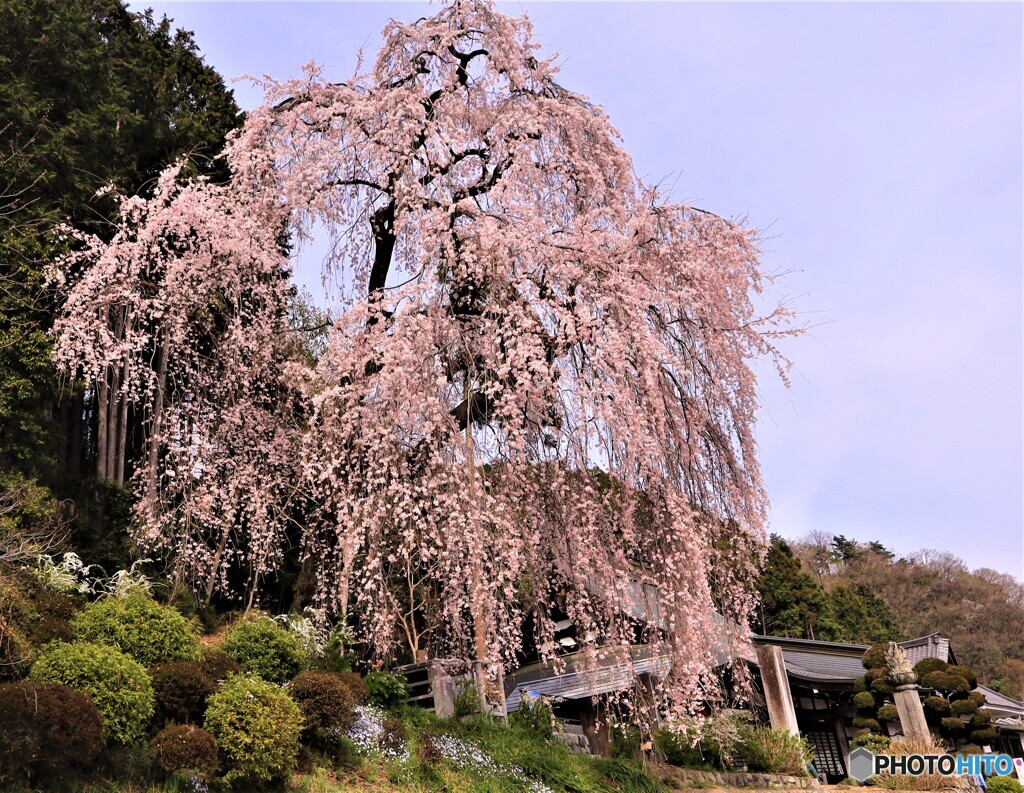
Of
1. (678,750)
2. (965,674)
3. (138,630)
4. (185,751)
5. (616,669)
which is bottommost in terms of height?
(678,750)

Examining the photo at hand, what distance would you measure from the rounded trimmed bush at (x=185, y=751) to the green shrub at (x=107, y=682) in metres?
0.23

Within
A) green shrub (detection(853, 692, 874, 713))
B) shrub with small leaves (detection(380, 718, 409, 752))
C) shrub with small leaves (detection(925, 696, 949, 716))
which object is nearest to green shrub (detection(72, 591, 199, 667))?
shrub with small leaves (detection(380, 718, 409, 752))

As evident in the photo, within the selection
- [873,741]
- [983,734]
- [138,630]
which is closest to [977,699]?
[983,734]

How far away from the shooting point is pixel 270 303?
414 inches

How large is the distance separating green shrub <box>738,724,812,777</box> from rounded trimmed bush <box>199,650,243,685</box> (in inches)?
293

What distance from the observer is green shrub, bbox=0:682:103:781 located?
15.9 ft

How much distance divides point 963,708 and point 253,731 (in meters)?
13.1

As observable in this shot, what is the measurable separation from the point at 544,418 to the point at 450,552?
1568mm

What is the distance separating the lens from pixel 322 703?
6.85m

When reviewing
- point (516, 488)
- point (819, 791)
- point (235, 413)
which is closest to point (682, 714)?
point (516, 488)

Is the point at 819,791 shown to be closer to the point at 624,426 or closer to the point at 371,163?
the point at 624,426

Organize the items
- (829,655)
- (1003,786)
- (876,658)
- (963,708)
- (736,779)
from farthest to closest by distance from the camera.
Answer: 1. (829,655)
2. (876,658)
3. (963,708)
4. (1003,786)
5. (736,779)

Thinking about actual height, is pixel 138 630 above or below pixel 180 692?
above

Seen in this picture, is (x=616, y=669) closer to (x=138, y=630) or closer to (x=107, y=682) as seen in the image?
(x=138, y=630)
